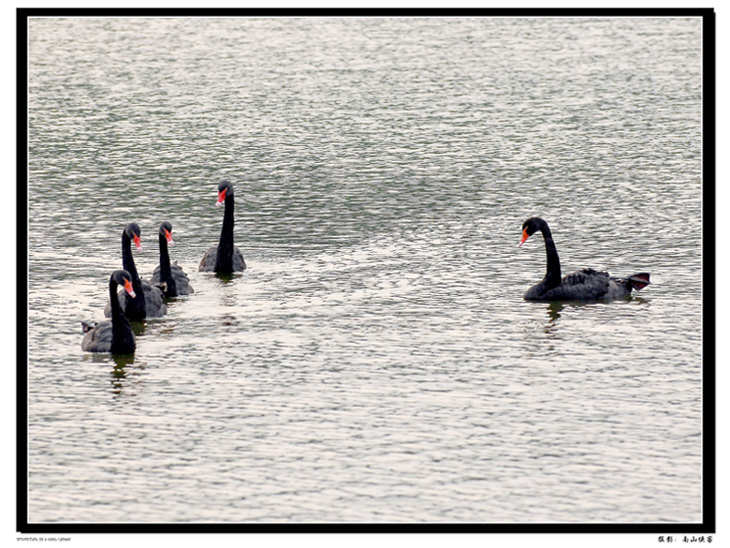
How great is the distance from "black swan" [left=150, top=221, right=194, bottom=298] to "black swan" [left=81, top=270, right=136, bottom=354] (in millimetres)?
1976

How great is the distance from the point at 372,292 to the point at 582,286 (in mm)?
2684

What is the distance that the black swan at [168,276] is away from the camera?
19234 mm

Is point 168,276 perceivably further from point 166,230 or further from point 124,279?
point 124,279

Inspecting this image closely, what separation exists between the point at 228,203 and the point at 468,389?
7.13m

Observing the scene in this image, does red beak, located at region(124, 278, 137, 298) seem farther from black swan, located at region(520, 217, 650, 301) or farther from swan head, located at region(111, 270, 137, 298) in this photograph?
black swan, located at region(520, 217, 650, 301)

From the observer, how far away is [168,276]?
19.2 meters

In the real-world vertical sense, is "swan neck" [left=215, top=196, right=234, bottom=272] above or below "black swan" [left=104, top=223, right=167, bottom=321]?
above

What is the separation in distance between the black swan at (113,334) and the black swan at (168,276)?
1.98 m

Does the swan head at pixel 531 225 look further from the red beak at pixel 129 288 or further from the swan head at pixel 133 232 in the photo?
the red beak at pixel 129 288

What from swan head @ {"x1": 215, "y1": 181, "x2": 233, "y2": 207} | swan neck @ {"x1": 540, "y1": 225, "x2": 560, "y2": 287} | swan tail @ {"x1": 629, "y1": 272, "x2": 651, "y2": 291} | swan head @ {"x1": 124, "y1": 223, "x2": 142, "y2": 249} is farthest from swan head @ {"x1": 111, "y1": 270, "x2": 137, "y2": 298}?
swan tail @ {"x1": 629, "y1": 272, "x2": 651, "y2": 291}

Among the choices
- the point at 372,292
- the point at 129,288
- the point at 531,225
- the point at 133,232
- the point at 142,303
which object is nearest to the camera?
the point at 129,288

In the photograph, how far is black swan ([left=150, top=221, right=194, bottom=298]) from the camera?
19.2 meters

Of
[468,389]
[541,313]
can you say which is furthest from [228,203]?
[468,389]

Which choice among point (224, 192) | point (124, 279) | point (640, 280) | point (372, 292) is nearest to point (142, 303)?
point (124, 279)
